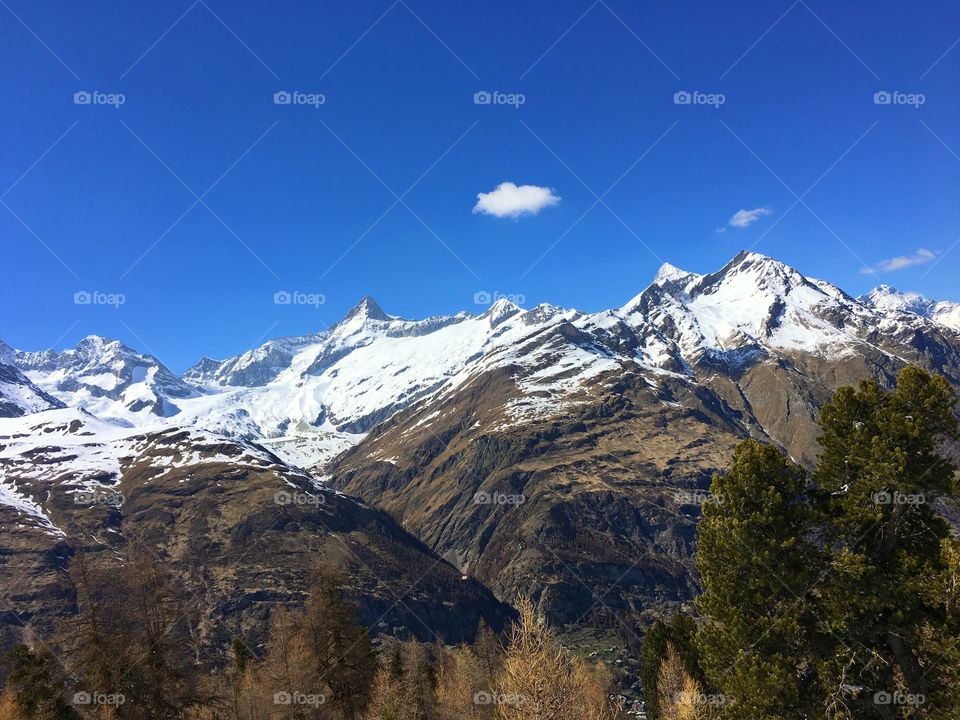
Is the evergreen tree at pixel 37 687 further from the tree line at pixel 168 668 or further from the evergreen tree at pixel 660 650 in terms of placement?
the evergreen tree at pixel 660 650

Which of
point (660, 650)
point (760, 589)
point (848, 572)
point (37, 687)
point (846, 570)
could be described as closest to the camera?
point (846, 570)

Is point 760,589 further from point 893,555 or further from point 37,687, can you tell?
point 37,687

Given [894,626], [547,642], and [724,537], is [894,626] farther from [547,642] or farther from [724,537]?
[547,642]

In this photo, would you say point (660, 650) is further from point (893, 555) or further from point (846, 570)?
point (846, 570)

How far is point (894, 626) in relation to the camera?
2716 cm

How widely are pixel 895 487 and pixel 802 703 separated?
397 inches

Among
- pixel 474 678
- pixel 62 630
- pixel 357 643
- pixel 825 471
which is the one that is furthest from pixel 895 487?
pixel 474 678

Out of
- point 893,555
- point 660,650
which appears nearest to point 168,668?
point 660,650

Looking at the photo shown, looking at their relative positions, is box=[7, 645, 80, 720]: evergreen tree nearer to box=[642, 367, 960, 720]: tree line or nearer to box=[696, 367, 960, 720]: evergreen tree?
box=[642, 367, 960, 720]: tree line

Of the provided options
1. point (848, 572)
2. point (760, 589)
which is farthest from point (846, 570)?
point (760, 589)

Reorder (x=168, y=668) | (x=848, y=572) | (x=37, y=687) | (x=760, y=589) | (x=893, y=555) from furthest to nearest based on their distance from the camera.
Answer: (x=37, y=687) < (x=168, y=668) < (x=760, y=589) < (x=893, y=555) < (x=848, y=572)

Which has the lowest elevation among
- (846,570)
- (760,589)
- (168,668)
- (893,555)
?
(168,668)

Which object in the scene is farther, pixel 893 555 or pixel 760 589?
pixel 760 589

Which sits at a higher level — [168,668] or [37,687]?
[168,668]
